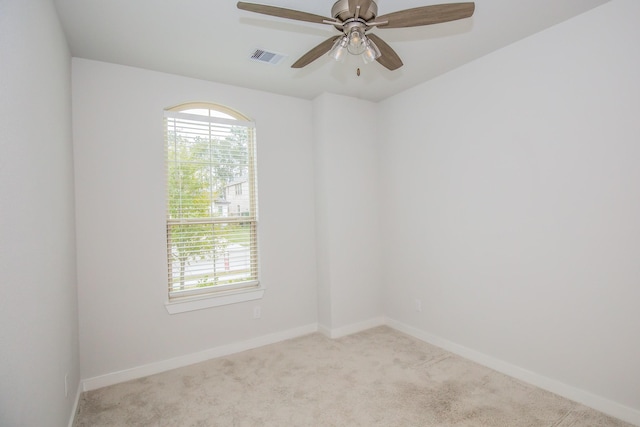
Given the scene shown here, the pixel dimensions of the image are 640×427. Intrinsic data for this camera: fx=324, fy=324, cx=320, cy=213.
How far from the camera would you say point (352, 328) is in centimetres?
378

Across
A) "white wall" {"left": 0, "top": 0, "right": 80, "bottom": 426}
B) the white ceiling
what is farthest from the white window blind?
"white wall" {"left": 0, "top": 0, "right": 80, "bottom": 426}

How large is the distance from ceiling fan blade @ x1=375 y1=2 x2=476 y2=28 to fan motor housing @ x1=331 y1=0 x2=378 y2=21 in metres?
0.05

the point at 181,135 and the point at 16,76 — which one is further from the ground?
the point at 181,135

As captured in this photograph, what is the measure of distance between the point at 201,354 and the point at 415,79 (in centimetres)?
350

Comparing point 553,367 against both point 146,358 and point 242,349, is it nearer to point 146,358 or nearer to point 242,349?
point 242,349

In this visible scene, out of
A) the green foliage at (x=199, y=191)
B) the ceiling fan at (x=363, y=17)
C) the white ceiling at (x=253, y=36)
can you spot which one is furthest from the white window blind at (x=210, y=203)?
the ceiling fan at (x=363, y=17)

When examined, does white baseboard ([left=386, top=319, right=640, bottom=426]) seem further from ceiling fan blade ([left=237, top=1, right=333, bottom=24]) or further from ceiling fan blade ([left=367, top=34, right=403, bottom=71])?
ceiling fan blade ([left=237, top=1, right=333, bottom=24])

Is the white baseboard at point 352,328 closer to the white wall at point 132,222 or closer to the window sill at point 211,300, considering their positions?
the white wall at point 132,222

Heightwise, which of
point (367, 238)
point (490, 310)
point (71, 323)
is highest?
point (367, 238)

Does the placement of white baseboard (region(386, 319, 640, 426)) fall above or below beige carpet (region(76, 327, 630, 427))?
above

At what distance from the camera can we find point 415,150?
360 cm

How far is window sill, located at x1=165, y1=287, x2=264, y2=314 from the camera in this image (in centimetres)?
305

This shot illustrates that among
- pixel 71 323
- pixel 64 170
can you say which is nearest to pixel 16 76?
pixel 64 170

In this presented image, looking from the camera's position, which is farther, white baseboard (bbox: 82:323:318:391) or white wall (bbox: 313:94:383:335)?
white wall (bbox: 313:94:383:335)
